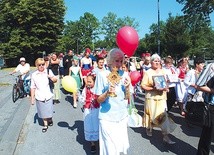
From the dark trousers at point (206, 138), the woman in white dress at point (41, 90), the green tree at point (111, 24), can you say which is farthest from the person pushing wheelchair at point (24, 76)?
the green tree at point (111, 24)

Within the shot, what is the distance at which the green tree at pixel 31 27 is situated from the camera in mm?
52500

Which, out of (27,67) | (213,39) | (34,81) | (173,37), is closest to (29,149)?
(34,81)

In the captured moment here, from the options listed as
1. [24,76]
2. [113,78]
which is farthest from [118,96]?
[24,76]

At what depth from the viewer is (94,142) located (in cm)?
636

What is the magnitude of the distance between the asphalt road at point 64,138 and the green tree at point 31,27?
43.8 m

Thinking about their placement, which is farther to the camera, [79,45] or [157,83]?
[79,45]

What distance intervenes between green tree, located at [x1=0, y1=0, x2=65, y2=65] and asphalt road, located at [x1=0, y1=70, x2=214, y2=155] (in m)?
43.8

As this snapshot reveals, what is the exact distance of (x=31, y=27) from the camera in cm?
5403

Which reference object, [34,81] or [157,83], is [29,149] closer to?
[34,81]

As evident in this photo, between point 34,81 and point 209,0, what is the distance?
2855 cm

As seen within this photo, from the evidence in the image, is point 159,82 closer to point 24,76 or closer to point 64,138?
point 64,138

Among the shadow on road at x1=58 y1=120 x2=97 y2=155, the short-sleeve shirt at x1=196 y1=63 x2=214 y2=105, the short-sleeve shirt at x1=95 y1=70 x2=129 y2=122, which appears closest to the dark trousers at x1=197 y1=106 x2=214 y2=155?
the short-sleeve shirt at x1=196 y1=63 x2=214 y2=105

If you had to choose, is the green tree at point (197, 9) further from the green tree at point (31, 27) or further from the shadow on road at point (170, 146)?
the shadow on road at point (170, 146)

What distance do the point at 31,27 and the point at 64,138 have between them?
49.0 meters
